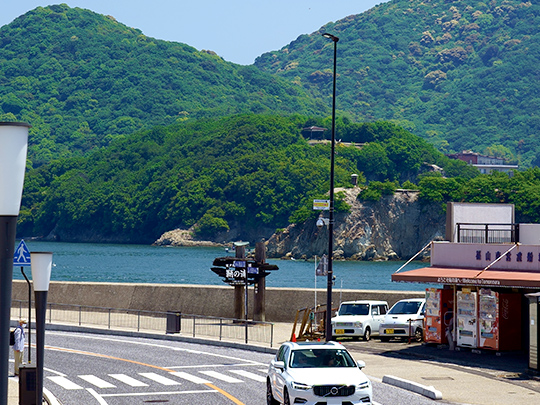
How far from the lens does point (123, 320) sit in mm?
36500

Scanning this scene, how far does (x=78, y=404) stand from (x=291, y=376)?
514 cm

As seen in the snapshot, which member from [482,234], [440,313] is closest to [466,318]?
[440,313]

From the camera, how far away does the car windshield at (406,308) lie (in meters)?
32.1

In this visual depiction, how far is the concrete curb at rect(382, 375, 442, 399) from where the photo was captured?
19641mm

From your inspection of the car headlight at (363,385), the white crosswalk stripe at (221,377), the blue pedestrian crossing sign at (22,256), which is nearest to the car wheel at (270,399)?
the car headlight at (363,385)

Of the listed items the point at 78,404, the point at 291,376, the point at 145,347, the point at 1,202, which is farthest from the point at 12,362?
the point at 1,202

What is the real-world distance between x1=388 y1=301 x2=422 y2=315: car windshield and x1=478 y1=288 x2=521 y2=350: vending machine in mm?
4556

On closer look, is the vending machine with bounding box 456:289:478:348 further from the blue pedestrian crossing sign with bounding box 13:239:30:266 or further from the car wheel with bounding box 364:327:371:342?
the blue pedestrian crossing sign with bounding box 13:239:30:266

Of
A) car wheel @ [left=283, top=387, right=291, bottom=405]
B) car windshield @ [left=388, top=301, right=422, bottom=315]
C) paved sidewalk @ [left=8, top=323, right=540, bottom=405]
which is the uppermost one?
car windshield @ [left=388, top=301, right=422, bottom=315]

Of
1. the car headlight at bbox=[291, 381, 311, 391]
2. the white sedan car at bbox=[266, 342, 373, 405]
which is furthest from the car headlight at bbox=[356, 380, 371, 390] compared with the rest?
the car headlight at bbox=[291, 381, 311, 391]

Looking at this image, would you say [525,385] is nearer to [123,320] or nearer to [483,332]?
[483,332]

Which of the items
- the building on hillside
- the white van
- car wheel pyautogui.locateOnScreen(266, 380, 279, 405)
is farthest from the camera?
the white van

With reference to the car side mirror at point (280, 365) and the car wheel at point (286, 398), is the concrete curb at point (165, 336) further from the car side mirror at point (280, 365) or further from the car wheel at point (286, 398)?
the car wheel at point (286, 398)

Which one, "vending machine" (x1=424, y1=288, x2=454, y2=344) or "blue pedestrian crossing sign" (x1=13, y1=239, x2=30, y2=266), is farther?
"vending machine" (x1=424, y1=288, x2=454, y2=344)
